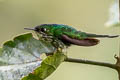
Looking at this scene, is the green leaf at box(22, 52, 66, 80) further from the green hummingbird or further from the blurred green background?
the blurred green background

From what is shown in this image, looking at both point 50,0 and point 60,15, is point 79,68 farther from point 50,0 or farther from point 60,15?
point 50,0

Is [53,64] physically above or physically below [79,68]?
above

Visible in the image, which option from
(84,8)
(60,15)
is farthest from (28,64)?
(84,8)

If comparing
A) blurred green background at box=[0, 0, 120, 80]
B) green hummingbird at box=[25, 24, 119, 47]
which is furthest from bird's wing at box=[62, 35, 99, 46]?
blurred green background at box=[0, 0, 120, 80]

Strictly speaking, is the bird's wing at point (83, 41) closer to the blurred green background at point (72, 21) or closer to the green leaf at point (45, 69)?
the green leaf at point (45, 69)

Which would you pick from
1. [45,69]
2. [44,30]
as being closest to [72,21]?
[44,30]

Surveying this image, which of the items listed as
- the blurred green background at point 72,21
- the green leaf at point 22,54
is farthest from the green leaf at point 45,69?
the blurred green background at point 72,21
